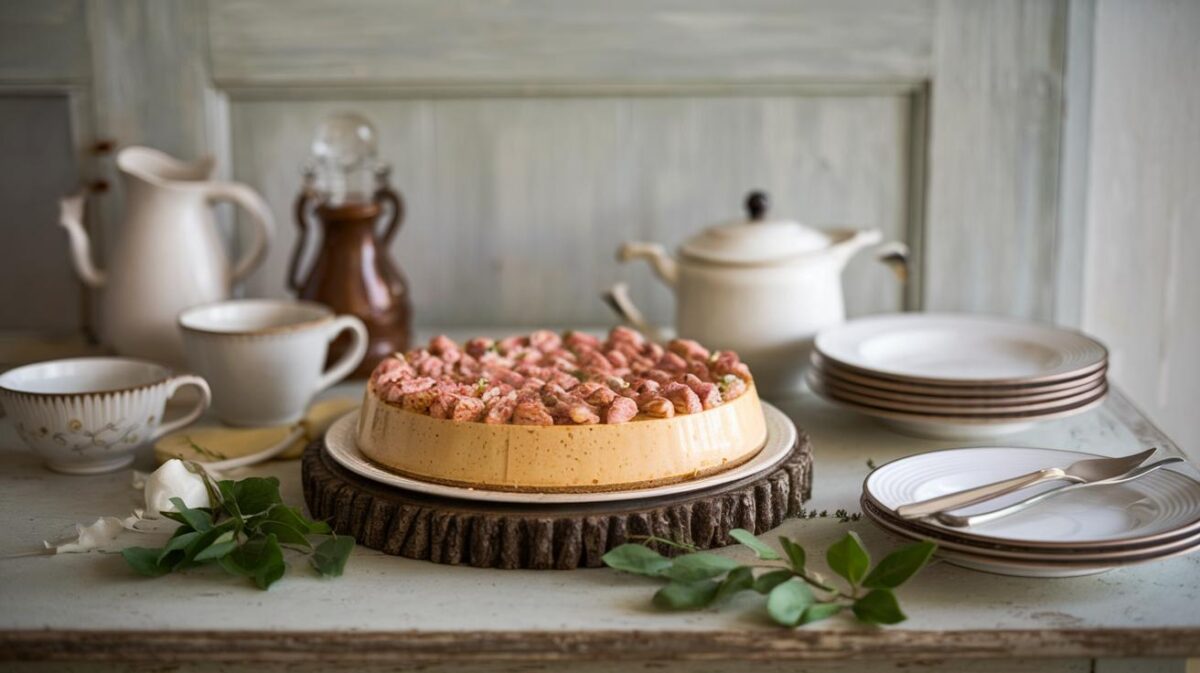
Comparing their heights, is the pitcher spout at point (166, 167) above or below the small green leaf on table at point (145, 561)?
above

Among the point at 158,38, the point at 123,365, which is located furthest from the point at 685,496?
the point at 158,38

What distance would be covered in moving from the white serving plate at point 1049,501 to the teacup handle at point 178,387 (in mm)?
671

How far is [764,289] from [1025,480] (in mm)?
467

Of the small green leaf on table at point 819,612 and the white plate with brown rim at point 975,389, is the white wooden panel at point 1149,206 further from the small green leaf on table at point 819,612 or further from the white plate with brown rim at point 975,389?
the small green leaf on table at point 819,612

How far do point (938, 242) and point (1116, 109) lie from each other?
13.3 inches

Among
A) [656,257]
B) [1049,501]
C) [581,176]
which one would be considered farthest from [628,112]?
[1049,501]

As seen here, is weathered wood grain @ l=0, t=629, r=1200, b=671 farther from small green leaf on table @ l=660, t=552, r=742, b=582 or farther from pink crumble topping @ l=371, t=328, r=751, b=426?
pink crumble topping @ l=371, t=328, r=751, b=426

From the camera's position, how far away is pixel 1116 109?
1.78 meters

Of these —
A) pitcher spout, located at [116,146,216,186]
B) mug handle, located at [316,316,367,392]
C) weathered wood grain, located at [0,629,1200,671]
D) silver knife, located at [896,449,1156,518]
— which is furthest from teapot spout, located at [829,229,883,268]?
pitcher spout, located at [116,146,216,186]

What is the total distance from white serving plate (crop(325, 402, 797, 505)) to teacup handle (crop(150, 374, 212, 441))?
18 centimetres

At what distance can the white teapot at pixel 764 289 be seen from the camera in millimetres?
1416

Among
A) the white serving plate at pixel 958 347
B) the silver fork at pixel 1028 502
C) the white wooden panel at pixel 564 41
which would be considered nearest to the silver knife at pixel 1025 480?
the silver fork at pixel 1028 502

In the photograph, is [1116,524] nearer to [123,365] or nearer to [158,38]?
[123,365]

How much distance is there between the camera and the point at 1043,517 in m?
1.01
